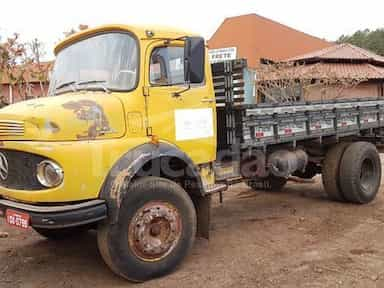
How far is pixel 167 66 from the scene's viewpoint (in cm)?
464

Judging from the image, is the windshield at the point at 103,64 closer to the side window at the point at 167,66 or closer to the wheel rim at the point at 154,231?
the side window at the point at 167,66

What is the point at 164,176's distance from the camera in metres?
4.66

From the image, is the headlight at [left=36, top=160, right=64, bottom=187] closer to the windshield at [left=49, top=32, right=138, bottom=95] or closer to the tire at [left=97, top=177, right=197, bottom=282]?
the tire at [left=97, top=177, right=197, bottom=282]

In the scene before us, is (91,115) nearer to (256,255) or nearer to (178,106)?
(178,106)

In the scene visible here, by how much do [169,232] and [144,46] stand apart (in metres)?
1.84

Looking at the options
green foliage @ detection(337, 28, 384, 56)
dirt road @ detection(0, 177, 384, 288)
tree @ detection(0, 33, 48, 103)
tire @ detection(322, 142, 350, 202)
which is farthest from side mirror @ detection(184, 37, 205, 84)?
green foliage @ detection(337, 28, 384, 56)

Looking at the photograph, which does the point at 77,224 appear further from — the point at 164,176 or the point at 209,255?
the point at 209,255

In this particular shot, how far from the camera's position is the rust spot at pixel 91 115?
156 inches

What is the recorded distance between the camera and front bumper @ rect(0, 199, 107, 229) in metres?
3.70

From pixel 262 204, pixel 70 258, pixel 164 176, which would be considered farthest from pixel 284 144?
pixel 70 258

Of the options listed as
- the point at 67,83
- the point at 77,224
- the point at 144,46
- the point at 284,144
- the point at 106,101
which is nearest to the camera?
the point at 77,224

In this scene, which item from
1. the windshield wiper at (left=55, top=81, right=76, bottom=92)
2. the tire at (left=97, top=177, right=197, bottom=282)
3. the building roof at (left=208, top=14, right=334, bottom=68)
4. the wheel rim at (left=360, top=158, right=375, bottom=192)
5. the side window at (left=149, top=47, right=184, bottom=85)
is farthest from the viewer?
the building roof at (left=208, top=14, right=334, bottom=68)

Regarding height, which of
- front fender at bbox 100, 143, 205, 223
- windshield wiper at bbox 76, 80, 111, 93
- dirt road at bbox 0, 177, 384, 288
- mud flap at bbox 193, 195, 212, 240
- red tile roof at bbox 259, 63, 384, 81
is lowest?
dirt road at bbox 0, 177, 384, 288

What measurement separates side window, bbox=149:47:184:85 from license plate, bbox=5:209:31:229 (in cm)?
174
